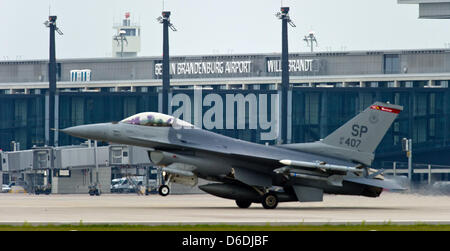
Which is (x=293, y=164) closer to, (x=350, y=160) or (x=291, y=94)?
(x=350, y=160)

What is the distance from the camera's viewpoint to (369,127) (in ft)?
130

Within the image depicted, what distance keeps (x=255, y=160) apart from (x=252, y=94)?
55393 millimetres

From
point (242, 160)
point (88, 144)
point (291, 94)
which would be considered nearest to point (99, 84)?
point (291, 94)

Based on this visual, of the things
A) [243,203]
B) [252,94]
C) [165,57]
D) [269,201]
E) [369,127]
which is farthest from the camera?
[165,57]

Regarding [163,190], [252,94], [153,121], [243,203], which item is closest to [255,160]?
[243,203]

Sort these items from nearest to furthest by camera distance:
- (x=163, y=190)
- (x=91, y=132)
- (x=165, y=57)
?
1. (x=163, y=190)
2. (x=91, y=132)
3. (x=165, y=57)

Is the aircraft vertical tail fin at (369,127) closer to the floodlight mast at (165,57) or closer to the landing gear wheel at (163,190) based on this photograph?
the landing gear wheel at (163,190)

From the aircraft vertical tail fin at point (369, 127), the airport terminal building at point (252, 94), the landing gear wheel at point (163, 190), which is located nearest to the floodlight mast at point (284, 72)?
the airport terminal building at point (252, 94)

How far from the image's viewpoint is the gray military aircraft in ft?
126

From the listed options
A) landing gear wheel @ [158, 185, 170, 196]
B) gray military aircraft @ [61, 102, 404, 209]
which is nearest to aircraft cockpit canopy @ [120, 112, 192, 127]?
gray military aircraft @ [61, 102, 404, 209]

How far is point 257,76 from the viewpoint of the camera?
112 metres

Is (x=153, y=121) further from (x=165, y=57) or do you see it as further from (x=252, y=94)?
(x=165, y=57)

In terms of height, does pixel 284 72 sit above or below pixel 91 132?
above
